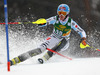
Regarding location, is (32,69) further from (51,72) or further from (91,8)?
(91,8)

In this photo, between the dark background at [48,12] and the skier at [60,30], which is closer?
the skier at [60,30]

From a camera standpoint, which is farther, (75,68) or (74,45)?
(74,45)

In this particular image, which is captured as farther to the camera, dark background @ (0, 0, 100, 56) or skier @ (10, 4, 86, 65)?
dark background @ (0, 0, 100, 56)

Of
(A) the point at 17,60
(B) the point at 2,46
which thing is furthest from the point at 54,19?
(B) the point at 2,46

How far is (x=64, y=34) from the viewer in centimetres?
336

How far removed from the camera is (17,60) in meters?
2.78

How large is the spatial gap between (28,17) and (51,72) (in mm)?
5055

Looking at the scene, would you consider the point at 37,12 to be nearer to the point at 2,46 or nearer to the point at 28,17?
the point at 28,17

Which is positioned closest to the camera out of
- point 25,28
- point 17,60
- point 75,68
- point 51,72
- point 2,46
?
point 51,72

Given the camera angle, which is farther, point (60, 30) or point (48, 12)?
point (48, 12)

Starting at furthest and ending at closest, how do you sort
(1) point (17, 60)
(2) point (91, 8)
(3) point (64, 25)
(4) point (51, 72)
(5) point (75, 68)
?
(2) point (91, 8) → (3) point (64, 25) → (1) point (17, 60) → (5) point (75, 68) → (4) point (51, 72)

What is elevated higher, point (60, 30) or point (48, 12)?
point (48, 12)

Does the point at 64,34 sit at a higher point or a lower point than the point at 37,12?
lower

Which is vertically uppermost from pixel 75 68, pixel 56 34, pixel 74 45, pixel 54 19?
pixel 54 19
